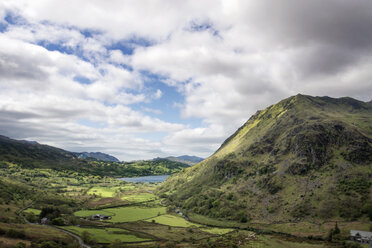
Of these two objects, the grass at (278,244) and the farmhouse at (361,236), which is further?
the grass at (278,244)

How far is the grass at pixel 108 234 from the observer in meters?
147

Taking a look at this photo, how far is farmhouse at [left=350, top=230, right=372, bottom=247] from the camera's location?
14025 cm

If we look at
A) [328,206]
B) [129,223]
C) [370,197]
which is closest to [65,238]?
[129,223]

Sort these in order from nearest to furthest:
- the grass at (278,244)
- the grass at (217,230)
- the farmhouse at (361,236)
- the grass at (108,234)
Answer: the farmhouse at (361,236)
the grass at (278,244)
the grass at (108,234)
the grass at (217,230)

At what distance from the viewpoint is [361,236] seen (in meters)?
145

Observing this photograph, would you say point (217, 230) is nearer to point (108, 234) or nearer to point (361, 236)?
point (108, 234)

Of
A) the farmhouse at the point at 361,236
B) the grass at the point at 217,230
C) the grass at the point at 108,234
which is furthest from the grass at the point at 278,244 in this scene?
the grass at the point at 108,234

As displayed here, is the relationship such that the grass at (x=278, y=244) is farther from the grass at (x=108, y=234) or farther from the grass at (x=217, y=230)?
the grass at (x=108, y=234)

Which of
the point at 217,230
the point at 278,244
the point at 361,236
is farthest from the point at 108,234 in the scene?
the point at 361,236

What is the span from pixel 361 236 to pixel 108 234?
161 meters

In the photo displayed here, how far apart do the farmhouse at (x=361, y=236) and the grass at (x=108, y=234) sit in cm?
13130

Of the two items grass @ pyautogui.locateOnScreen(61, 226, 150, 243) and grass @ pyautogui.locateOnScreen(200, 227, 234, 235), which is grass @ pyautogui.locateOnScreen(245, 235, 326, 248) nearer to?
grass @ pyautogui.locateOnScreen(200, 227, 234, 235)

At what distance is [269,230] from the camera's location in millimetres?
182875

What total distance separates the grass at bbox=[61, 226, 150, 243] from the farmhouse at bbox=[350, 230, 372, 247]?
131 metres
